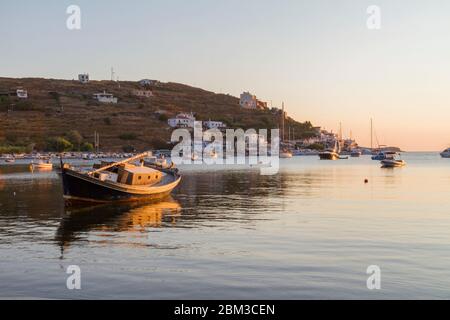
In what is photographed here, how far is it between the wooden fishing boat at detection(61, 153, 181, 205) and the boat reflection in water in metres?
0.74

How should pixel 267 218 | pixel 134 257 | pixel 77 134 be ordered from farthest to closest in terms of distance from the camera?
pixel 77 134 < pixel 267 218 < pixel 134 257

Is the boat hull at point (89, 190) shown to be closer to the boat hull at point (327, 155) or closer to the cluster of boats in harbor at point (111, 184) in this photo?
the cluster of boats in harbor at point (111, 184)

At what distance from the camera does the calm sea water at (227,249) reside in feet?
54.0

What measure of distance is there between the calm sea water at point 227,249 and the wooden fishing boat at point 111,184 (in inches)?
48.9

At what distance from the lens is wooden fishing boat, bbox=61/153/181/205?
3831 cm

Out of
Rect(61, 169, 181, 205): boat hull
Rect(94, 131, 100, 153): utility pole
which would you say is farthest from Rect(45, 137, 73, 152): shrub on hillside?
Rect(61, 169, 181, 205): boat hull

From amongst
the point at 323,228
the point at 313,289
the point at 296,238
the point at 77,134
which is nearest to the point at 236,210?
the point at 323,228

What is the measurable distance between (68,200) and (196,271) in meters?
22.6

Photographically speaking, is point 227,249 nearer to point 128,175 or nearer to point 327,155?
point 128,175

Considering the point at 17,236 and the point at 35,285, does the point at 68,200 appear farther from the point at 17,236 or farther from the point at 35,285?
the point at 35,285

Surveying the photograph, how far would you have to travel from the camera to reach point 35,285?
16797mm

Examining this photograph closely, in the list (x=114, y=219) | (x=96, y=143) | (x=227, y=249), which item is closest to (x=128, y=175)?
(x=114, y=219)

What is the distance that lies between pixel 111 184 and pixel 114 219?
22.7 feet
